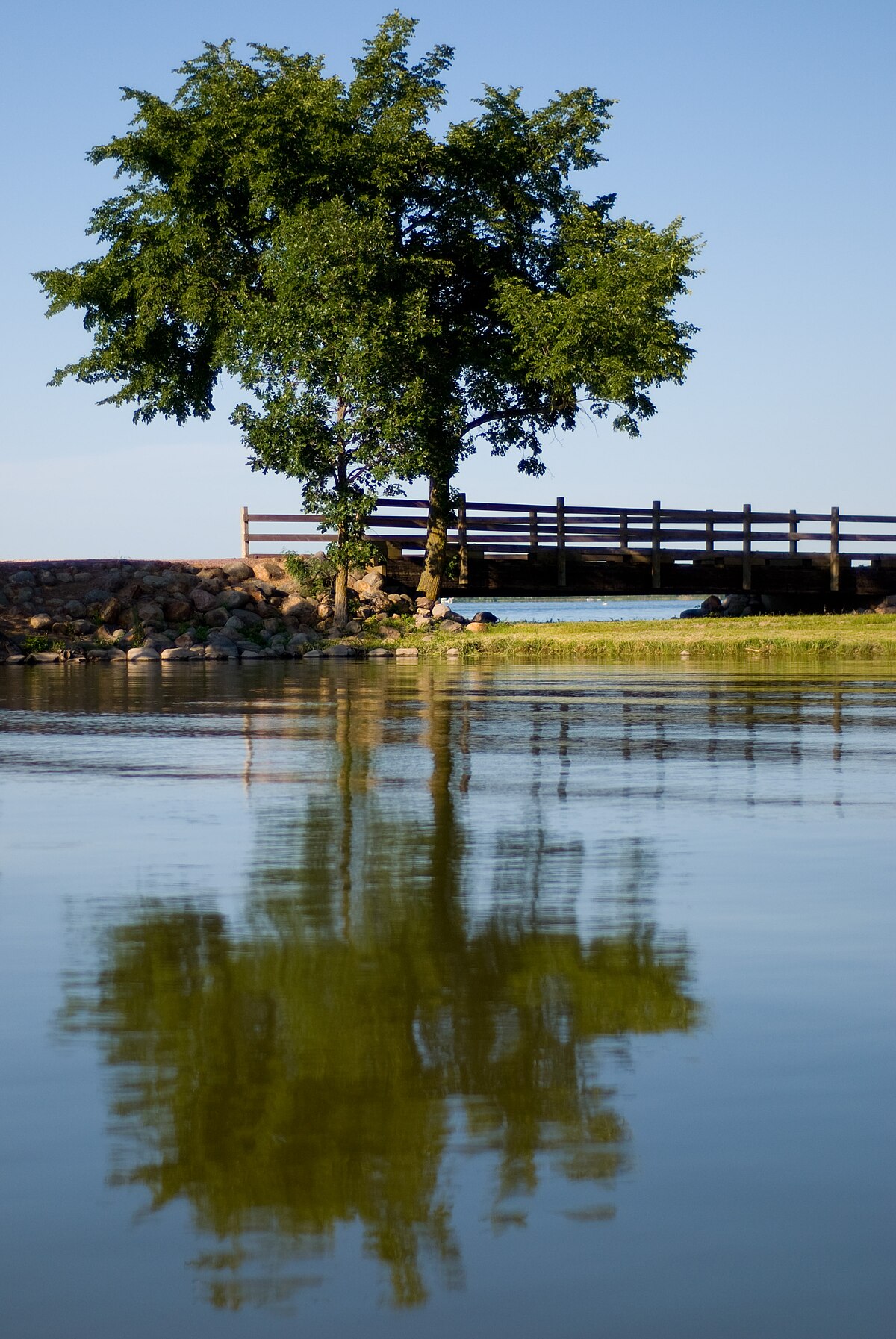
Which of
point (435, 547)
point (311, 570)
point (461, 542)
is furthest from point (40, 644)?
point (461, 542)

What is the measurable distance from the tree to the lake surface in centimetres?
2764

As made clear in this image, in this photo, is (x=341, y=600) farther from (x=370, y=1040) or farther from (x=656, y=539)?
(x=370, y=1040)

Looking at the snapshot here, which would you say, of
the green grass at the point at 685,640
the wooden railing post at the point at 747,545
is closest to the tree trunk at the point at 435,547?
the green grass at the point at 685,640

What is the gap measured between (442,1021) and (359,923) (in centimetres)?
132

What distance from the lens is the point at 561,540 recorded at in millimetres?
43656

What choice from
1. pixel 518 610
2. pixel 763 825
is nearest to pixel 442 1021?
pixel 763 825

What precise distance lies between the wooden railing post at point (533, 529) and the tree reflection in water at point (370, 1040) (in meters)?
36.6

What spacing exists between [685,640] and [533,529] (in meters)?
12.4

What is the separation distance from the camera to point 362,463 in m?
36.8

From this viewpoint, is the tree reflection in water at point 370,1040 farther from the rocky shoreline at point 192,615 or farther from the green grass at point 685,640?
the rocky shoreline at point 192,615

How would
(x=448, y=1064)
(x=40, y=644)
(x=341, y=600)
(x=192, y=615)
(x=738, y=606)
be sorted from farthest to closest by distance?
(x=738, y=606) → (x=341, y=600) → (x=192, y=615) → (x=40, y=644) → (x=448, y=1064)

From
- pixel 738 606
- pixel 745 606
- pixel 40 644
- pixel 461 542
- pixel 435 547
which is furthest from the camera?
pixel 738 606

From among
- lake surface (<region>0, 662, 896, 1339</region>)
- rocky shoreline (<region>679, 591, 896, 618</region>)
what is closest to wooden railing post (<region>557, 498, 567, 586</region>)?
rocky shoreline (<region>679, 591, 896, 618</region>)

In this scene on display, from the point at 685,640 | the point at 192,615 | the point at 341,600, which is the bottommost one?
the point at 685,640
